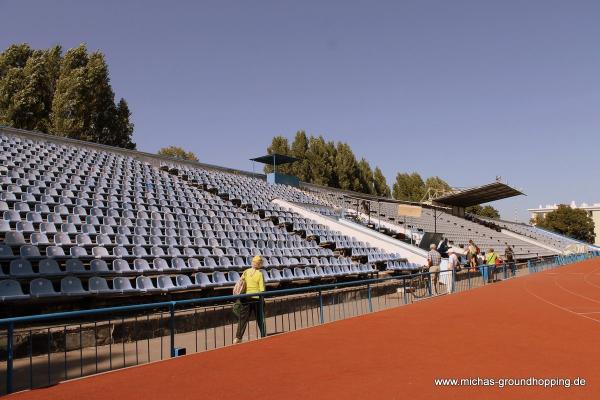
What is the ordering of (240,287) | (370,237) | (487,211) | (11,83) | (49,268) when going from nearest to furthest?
(240,287)
(49,268)
(370,237)
(11,83)
(487,211)

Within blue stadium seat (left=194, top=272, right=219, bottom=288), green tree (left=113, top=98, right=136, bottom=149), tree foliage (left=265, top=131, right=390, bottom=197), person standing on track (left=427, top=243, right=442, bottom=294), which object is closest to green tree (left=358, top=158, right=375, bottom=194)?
tree foliage (left=265, top=131, right=390, bottom=197)

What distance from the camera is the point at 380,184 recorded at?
69312mm

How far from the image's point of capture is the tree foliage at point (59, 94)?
127 ft

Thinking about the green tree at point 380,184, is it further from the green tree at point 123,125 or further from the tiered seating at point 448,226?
the green tree at point 123,125

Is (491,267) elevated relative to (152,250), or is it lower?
lower

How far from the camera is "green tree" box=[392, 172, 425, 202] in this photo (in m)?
74.9

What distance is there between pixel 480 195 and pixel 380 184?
25.9m

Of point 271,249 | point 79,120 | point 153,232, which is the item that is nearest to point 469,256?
point 271,249

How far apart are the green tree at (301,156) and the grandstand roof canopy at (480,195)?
2030 centimetres

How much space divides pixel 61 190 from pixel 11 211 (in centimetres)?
314

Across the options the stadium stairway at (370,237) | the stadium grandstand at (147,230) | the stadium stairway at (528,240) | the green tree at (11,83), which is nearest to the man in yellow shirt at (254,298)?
the stadium grandstand at (147,230)

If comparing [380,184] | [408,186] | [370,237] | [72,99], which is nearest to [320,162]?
[380,184]

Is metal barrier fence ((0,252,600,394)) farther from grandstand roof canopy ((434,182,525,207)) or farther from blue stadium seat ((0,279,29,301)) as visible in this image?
grandstand roof canopy ((434,182,525,207))

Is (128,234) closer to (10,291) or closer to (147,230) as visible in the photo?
(147,230)
